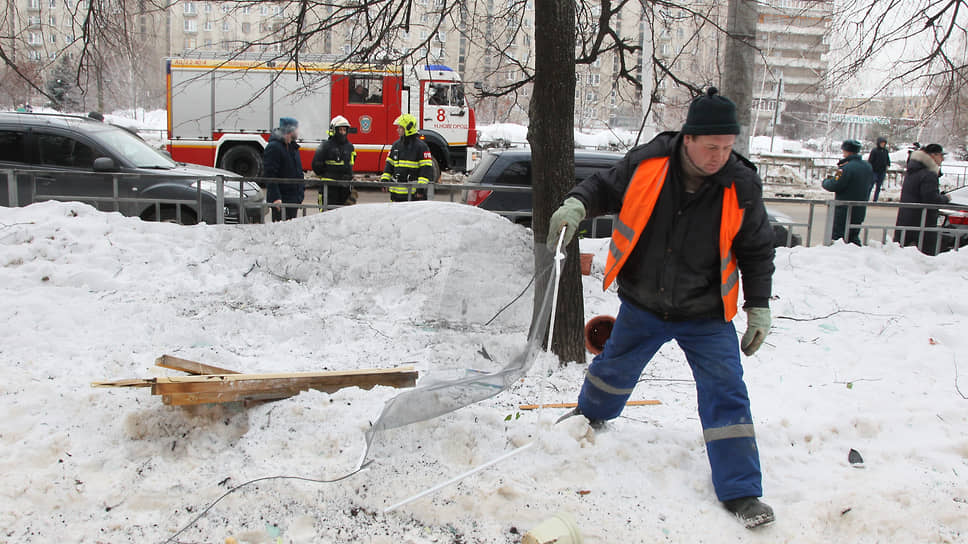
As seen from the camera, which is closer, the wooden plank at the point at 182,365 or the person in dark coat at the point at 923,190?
the wooden plank at the point at 182,365

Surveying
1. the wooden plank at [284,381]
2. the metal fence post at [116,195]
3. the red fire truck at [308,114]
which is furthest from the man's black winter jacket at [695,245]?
the red fire truck at [308,114]

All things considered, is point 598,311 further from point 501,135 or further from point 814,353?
point 501,135

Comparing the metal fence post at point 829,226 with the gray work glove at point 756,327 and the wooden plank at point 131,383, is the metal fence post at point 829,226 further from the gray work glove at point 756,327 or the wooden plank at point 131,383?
the wooden plank at point 131,383

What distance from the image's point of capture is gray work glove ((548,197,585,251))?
3.12 meters

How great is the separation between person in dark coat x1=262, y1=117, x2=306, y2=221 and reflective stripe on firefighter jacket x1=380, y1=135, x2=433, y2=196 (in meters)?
1.21

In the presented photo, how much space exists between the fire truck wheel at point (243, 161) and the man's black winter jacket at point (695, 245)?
16.0 meters

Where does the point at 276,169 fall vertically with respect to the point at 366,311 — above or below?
above

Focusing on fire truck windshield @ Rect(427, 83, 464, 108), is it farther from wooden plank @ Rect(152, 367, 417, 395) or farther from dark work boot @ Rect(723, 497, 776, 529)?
dark work boot @ Rect(723, 497, 776, 529)

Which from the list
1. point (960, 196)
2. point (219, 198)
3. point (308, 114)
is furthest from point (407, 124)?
point (308, 114)

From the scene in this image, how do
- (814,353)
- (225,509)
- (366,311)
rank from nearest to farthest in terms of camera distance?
(225,509) < (814,353) < (366,311)

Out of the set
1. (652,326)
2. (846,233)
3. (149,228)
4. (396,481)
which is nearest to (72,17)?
(149,228)

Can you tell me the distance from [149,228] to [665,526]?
612 cm

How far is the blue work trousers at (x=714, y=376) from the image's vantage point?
3.01 metres

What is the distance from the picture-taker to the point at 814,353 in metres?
5.45
